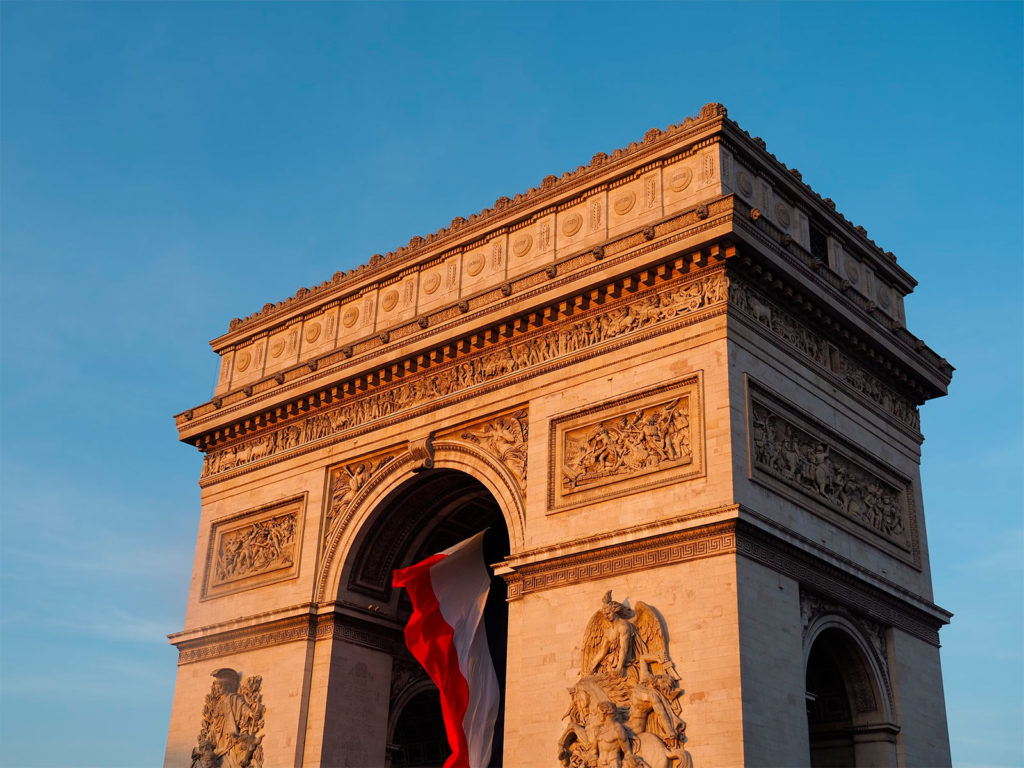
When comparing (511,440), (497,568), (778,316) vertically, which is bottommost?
(497,568)

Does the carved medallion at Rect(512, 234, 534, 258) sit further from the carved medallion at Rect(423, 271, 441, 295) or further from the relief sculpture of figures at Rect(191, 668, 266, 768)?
the relief sculpture of figures at Rect(191, 668, 266, 768)

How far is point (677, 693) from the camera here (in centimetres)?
1644

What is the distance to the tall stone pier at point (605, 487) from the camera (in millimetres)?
17125

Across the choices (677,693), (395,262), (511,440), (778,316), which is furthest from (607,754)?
(395,262)

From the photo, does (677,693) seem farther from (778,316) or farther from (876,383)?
(876,383)

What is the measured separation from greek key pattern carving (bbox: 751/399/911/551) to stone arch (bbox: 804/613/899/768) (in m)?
2.03

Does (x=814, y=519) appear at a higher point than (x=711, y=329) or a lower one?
lower

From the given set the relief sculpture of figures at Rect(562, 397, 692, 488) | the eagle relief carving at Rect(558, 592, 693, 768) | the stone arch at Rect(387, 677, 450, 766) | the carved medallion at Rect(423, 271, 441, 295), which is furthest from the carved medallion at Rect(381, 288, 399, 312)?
the eagle relief carving at Rect(558, 592, 693, 768)

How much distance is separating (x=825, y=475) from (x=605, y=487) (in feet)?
12.1

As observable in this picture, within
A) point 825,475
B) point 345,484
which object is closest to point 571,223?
point 825,475

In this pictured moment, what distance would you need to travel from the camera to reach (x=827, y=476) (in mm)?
19312

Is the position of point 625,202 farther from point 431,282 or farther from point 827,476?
point 827,476

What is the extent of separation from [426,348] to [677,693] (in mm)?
8542

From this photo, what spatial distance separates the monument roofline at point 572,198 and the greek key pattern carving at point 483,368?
2695 millimetres
